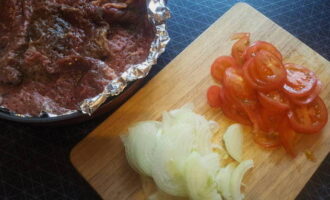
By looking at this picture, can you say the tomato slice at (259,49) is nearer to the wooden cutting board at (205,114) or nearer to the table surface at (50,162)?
the wooden cutting board at (205,114)

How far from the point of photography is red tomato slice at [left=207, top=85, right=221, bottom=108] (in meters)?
2.14

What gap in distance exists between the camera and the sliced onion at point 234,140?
2.01 meters

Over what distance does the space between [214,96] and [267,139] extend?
16.2 inches

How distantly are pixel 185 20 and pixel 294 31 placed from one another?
0.81 meters

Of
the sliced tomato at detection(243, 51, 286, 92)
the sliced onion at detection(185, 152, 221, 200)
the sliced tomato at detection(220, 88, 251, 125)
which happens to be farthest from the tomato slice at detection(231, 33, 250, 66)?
the sliced onion at detection(185, 152, 221, 200)

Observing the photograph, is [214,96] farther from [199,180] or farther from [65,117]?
[65,117]

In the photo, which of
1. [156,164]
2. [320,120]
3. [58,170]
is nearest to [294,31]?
[320,120]

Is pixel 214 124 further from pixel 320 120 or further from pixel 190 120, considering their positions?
pixel 320 120

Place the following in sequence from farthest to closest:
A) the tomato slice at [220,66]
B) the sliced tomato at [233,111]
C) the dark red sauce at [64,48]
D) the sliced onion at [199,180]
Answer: the tomato slice at [220,66] < the sliced tomato at [233,111] < the dark red sauce at [64,48] < the sliced onion at [199,180]

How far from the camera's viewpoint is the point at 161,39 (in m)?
2.00

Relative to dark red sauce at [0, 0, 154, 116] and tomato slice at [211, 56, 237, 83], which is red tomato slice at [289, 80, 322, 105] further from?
dark red sauce at [0, 0, 154, 116]

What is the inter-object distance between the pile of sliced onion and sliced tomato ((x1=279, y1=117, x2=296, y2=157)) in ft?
0.79

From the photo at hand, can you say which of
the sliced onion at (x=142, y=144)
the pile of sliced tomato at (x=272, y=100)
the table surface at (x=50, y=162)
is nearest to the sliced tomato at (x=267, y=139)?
the pile of sliced tomato at (x=272, y=100)

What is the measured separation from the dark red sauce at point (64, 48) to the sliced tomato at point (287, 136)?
925 mm
